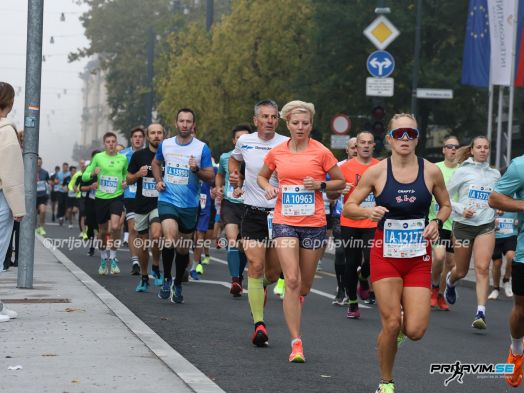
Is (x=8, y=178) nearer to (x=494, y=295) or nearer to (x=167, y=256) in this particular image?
(x=167, y=256)

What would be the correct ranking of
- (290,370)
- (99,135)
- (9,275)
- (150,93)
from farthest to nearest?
(99,135), (150,93), (9,275), (290,370)

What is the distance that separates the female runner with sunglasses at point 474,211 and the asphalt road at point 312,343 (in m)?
0.63

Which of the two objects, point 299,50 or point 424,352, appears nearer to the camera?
point 424,352

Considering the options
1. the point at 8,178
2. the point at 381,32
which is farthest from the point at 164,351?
the point at 381,32

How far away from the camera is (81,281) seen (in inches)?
566

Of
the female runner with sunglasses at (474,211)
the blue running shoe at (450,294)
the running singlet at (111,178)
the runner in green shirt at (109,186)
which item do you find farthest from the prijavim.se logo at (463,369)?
the running singlet at (111,178)

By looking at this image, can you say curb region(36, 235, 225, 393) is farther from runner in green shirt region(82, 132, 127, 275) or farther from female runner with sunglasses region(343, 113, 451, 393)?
runner in green shirt region(82, 132, 127, 275)

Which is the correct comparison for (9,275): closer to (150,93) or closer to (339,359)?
(339,359)

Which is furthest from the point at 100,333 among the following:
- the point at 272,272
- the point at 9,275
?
the point at 9,275

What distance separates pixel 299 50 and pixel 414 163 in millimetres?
36037

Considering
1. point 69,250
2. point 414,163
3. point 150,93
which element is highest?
point 150,93

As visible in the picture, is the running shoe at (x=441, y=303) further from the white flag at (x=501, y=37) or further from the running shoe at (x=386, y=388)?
the white flag at (x=501, y=37)

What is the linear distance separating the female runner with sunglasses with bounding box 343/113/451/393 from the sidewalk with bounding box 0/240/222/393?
1.12 meters

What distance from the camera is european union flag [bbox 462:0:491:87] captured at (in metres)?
29.9
